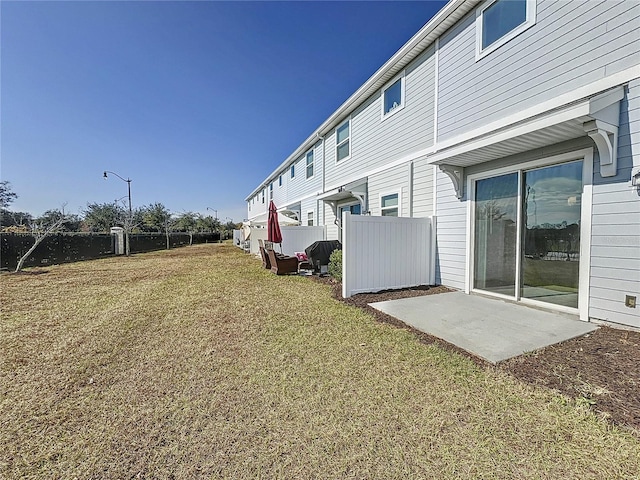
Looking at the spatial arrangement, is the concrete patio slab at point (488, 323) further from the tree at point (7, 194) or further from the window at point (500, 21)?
the tree at point (7, 194)

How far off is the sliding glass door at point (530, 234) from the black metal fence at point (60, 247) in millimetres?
16043

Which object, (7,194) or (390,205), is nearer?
(390,205)

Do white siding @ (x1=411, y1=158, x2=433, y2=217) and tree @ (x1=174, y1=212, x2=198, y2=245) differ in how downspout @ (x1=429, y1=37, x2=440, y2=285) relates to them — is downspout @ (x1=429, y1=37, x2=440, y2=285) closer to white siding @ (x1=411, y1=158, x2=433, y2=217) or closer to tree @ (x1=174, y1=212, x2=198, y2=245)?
white siding @ (x1=411, y1=158, x2=433, y2=217)

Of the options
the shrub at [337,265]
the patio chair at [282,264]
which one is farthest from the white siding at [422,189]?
the patio chair at [282,264]

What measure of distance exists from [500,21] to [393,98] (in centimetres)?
324

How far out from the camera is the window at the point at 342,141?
11.0m

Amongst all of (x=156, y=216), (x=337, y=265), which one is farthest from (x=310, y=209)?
(x=156, y=216)

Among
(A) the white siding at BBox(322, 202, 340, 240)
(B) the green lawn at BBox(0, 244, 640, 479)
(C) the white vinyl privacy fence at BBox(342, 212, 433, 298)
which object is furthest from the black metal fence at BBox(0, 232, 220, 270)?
(C) the white vinyl privacy fence at BBox(342, 212, 433, 298)

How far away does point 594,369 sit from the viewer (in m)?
2.76

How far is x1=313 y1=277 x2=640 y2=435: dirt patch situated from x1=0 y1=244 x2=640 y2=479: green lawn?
0.18m

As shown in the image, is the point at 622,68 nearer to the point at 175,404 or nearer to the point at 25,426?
the point at 175,404

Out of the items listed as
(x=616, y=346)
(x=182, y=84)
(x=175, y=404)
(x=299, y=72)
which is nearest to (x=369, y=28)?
(x=299, y=72)

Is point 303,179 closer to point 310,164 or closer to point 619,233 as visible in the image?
point 310,164

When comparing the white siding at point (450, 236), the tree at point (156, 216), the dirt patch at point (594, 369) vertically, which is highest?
the tree at point (156, 216)
